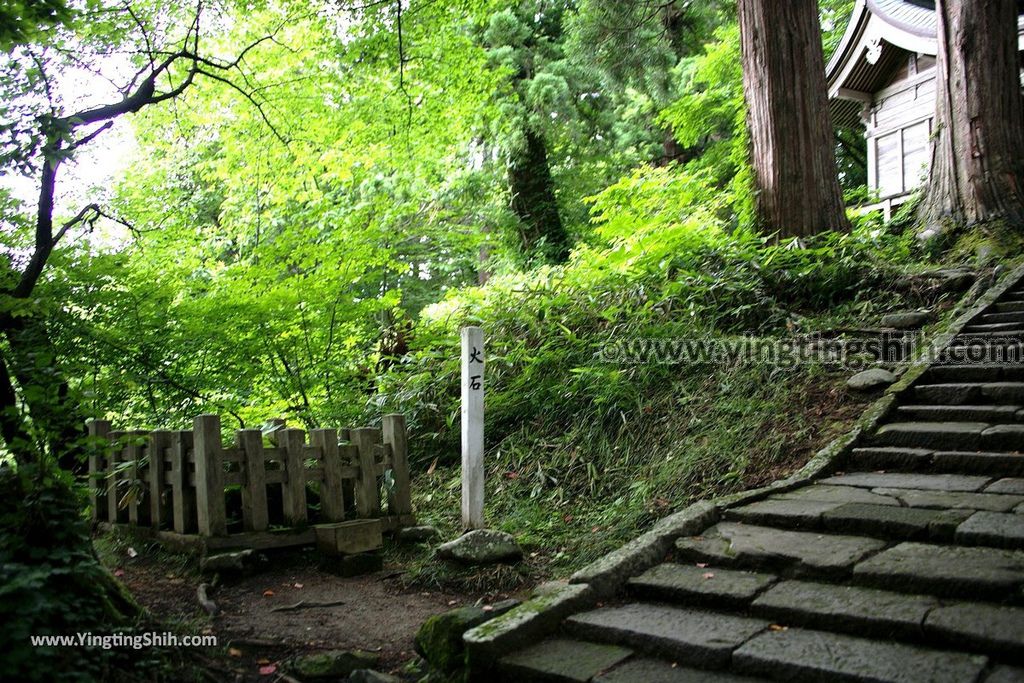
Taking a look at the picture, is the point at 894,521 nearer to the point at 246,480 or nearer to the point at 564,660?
the point at 564,660

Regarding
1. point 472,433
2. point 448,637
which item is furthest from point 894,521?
point 472,433

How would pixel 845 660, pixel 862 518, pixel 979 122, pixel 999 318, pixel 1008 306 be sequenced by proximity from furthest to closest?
1. pixel 979 122
2. pixel 1008 306
3. pixel 999 318
4. pixel 862 518
5. pixel 845 660

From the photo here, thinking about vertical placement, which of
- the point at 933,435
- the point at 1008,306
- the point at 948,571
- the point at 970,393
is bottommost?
the point at 948,571

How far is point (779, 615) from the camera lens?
3.46m

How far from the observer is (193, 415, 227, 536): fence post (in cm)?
507

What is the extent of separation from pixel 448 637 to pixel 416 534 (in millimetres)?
2312

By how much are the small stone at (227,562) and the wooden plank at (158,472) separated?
82 centimetres

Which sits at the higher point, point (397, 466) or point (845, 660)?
point (397, 466)

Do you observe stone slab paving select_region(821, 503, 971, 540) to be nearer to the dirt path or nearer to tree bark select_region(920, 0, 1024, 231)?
the dirt path

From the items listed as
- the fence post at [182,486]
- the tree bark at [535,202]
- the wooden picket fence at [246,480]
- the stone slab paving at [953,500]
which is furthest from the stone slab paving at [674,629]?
the tree bark at [535,202]

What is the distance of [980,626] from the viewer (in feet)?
9.64

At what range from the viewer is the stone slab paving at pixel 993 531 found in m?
3.63

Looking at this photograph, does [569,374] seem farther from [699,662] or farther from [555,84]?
[555,84]

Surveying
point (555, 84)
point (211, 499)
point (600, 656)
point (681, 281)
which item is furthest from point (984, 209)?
point (211, 499)
